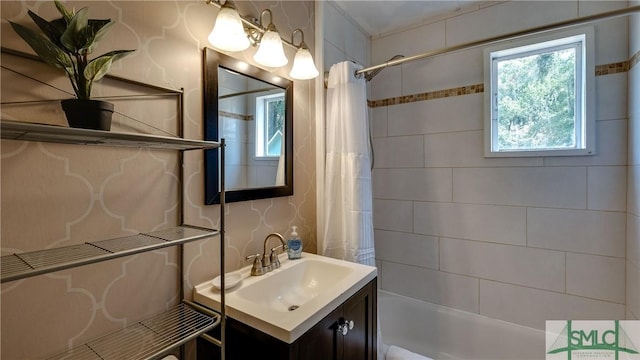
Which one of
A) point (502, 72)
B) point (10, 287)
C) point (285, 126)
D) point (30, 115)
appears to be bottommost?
point (10, 287)

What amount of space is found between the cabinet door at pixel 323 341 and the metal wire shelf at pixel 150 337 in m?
0.28

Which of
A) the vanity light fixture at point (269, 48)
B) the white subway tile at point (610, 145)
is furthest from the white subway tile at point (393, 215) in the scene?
the vanity light fixture at point (269, 48)

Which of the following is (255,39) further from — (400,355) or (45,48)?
(400,355)

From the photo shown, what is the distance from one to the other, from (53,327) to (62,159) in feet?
1.45

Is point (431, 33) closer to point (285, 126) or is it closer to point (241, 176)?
point (285, 126)

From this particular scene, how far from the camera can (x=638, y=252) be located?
1438 millimetres

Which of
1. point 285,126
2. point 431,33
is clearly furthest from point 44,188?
point 431,33

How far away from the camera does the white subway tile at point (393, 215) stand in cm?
224

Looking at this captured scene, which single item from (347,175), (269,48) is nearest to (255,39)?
(269,48)

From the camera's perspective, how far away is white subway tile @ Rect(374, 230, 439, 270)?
2.16 metres

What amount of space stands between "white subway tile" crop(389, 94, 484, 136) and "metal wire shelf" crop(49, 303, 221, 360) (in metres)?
1.86

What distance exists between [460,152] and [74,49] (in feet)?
6.85

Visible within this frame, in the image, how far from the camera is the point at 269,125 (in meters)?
1.43

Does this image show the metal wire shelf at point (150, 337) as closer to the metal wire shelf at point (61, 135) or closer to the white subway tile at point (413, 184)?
the metal wire shelf at point (61, 135)
